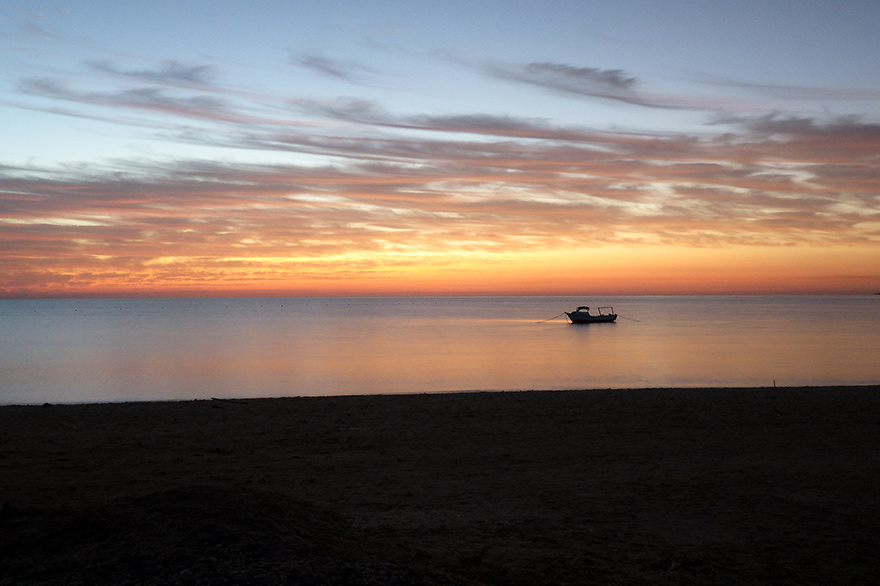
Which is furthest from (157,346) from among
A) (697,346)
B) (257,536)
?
(257,536)

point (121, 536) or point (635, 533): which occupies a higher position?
point (121, 536)

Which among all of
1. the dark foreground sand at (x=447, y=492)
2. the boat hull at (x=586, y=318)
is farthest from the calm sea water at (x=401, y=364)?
the boat hull at (x=586, y=318)

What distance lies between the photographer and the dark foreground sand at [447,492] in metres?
4.92

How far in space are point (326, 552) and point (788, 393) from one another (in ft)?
55.0

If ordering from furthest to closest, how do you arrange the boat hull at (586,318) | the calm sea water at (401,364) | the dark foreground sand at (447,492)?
1. the boat hull at (586,318)
2. the calm sea water at (401,364)
3. the dark foreground sand at (447,492)

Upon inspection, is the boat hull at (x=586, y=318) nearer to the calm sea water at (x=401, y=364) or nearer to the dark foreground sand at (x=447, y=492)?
the calm sea water at (x=401, y=364)

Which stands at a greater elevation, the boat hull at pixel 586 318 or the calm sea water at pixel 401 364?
the boat hull at pixel 586 318

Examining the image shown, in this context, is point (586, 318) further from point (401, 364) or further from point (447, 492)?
point (447, 492)

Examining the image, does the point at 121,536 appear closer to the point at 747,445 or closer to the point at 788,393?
the point at 747,445

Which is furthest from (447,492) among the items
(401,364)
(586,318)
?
(586,318)

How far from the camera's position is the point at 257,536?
497 cm

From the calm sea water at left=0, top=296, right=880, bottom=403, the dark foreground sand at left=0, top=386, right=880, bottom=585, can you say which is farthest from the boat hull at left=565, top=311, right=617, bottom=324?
the dark foreground sand at left=0, top=386, right=880, bottom=585

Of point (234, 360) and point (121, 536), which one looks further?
point (234, 360)

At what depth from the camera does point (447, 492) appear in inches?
349
